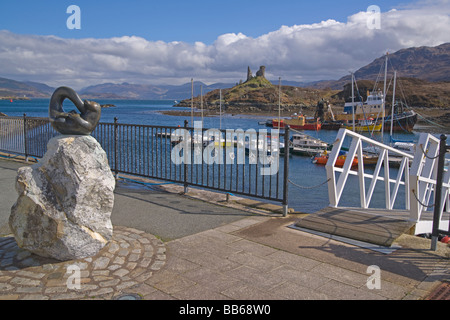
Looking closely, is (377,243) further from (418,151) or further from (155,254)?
(155,254)

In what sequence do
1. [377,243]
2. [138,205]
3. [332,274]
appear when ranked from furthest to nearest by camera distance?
[138,205] < [377,243] < [332,274]

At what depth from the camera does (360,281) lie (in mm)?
A: 4273

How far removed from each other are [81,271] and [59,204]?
2.74 ft

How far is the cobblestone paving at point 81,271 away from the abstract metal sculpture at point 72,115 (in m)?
1.59

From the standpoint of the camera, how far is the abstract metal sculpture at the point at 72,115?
4.73 metres

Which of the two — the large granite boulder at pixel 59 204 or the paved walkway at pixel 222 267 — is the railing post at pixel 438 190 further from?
the large granite boulder at pixel 59 204

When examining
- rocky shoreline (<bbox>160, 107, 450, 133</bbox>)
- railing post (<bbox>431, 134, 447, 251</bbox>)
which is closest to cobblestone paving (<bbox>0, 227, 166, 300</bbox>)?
railing post (<bbox>431, 134, 447, 251</bbox>)

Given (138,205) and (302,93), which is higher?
(302,93)

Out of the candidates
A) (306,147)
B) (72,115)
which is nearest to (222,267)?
(72,115)

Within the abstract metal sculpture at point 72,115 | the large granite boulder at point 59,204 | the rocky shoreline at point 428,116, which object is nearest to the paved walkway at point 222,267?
the large granite boulder at point 59,204

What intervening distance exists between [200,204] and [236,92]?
548 ft
